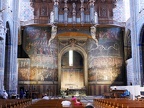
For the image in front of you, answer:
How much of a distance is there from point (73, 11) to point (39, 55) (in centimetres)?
593

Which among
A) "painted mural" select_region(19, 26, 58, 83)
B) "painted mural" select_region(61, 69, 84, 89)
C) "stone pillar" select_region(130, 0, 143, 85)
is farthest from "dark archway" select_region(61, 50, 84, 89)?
"stone pillar" select_region(130, 0, 143, 85)

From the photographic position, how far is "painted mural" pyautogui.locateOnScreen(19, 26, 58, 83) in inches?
1037

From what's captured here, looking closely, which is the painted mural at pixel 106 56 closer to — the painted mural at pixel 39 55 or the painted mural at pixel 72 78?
the painted mural at pixel 72 78

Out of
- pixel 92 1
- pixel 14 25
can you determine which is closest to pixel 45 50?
pixel 14 25

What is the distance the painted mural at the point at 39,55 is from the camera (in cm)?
2633

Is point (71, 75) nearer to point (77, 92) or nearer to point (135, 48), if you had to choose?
point (77, 92)

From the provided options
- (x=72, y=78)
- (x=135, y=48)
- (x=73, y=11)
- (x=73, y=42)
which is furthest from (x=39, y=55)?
(x=135, y=48)

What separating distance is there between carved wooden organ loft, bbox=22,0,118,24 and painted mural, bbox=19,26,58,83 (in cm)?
135

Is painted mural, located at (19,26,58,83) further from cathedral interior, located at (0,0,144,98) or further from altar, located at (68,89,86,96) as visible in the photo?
altar, located at (68,89,86,96)

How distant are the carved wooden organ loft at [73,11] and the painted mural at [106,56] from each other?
154cm

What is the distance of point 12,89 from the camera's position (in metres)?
22.0

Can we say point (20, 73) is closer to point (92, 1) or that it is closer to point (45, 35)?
point (45, 35)

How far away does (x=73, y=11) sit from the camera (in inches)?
1016

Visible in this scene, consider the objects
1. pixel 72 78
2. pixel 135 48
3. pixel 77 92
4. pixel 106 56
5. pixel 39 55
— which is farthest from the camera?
pixel 72 78
